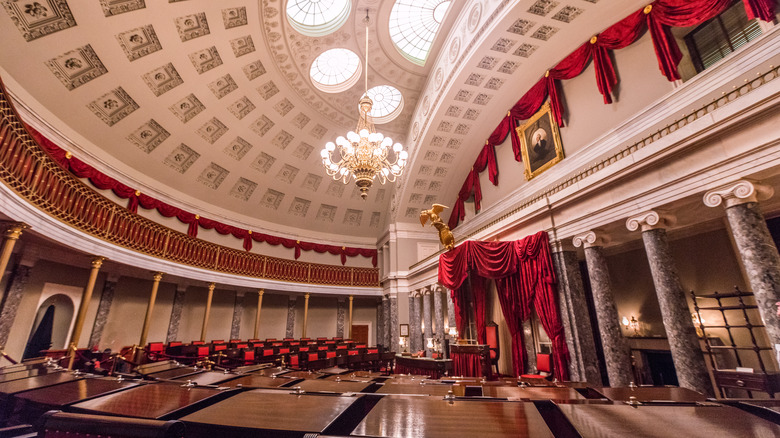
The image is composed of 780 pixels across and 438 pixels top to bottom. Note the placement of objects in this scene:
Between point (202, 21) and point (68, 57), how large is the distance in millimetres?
3594

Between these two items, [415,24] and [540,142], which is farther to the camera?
[415,24]

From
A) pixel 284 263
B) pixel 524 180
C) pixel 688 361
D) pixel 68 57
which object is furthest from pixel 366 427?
pixel 284 263

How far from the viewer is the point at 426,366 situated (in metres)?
8.31

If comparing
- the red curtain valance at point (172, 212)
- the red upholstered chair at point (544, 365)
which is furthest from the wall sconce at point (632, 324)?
the red curtain valance at point (172, 212)

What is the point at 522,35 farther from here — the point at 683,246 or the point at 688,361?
the point at 688,361

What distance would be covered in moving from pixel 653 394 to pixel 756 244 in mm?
3722

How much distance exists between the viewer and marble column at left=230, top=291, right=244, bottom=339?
14539mm

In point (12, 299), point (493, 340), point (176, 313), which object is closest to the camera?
point (12, 299)

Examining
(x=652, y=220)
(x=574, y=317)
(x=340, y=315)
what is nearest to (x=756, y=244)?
(x=652, y=220)

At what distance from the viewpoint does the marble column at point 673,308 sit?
4605 mm

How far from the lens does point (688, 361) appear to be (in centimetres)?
466

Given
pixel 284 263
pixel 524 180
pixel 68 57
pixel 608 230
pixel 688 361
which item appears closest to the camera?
pixel 688 361

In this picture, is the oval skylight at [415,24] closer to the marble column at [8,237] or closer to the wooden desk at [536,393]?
the marble column at [8,237]

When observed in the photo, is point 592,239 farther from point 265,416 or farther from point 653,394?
point 265,416
